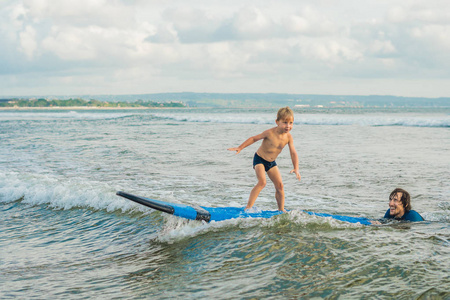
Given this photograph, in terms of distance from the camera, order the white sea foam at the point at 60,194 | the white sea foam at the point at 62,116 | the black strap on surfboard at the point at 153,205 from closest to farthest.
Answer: the black strap on surfboard at the point at 153,205, the white sea foam at the point at 60,194, the white sea foam at the point at 62,116

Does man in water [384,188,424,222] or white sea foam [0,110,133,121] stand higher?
white sea foam [0,110,133,121]

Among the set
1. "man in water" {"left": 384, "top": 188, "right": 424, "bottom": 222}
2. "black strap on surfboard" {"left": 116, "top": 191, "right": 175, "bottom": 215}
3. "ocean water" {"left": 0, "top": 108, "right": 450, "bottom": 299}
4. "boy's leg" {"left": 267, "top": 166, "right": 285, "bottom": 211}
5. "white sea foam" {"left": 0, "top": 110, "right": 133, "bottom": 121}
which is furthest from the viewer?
"white sea foam" {"left": 0, "top": 110, "right": 133, "bottom": 121}

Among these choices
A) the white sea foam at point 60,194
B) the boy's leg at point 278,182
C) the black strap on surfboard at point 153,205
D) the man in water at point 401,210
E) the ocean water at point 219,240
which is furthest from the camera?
the white sea foam at point 60,194

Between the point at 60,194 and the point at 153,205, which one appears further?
the point at 60,194

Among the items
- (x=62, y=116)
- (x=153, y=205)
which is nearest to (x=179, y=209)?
(x=153, y=205)

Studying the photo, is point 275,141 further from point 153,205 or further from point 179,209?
point 153,205

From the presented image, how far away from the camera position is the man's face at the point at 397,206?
21.4ft

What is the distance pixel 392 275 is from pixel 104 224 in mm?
4684

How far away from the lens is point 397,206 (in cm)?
652

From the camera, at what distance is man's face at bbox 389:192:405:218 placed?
6516 millimetres

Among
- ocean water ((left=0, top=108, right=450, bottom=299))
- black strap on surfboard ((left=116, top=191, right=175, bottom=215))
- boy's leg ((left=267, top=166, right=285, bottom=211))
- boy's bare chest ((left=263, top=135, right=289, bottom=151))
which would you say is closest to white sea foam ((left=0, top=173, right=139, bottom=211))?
ocean water ((left=0, top=108, right=450, bottom=299))

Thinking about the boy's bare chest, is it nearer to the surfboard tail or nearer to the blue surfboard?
the blue surfboard

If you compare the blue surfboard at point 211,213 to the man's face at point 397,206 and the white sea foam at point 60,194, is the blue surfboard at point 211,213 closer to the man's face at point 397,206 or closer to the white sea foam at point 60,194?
the man's face at point 397,206

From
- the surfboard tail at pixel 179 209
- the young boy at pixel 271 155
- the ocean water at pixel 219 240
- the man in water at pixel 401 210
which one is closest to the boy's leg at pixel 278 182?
the young boy at pixel 271 155
